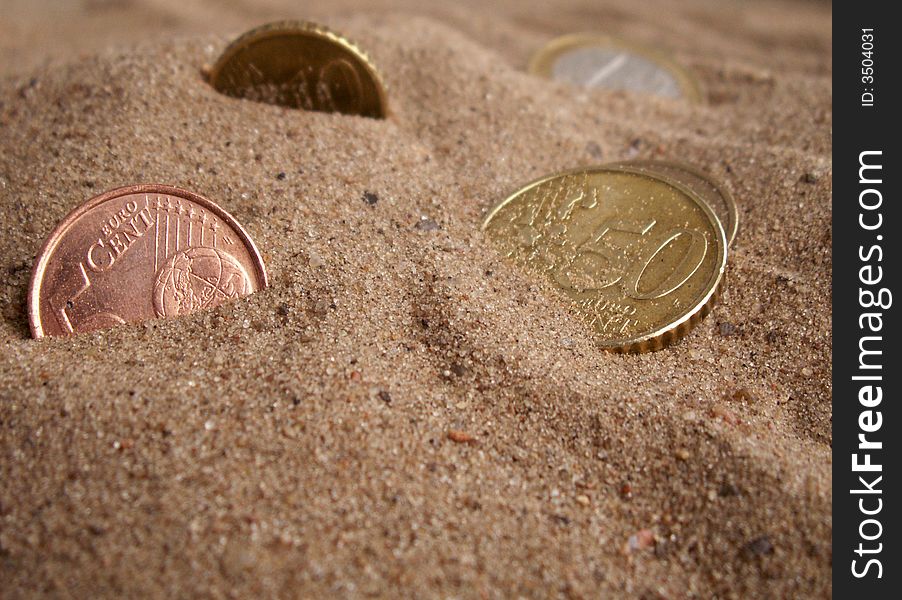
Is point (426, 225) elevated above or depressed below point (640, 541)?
above

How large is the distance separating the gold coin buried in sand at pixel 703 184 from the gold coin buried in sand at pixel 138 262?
1423 millimetres

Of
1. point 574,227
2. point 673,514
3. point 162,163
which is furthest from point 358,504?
point 162,163

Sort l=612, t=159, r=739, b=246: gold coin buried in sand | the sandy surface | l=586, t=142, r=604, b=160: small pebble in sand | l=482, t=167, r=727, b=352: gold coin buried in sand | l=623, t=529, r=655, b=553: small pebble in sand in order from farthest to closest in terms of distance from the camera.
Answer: l=586, t=142, r=604, b=160: small pebble in sand, l=612, t=159, r=739, b=246: gold coin buried in sand, l=482, t=167, r=727, b=352: gold coin buried in sand, l=623, t=529, r=655, b=553: small pebble in sand, the sandy surface

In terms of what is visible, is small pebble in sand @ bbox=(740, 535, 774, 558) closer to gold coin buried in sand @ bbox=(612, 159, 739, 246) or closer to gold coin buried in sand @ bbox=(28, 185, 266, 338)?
gold coin buried in sand @ bbox=(612, 159, 739, 246)

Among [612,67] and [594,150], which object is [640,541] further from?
[612,67]

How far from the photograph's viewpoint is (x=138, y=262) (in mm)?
2018

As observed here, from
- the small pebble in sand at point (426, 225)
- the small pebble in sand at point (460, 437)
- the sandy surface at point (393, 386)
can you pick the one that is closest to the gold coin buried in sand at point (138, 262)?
the sandy surface at point (393, 386)

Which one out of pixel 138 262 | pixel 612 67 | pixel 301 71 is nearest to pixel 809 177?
pixel 612 67

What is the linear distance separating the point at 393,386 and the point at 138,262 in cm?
82

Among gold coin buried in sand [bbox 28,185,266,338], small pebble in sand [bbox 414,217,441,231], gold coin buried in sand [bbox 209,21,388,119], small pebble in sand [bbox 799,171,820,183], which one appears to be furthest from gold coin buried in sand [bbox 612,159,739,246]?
gold coin buried in sand [bbox 28,185,266,338]

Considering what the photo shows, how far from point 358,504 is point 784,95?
9.43 ft

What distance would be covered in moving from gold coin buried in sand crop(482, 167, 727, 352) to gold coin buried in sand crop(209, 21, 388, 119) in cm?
71

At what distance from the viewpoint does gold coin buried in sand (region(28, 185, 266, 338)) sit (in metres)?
1.99

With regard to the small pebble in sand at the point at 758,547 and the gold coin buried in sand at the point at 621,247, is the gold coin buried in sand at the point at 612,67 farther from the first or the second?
the small pebble in sand at the point at 758,547
